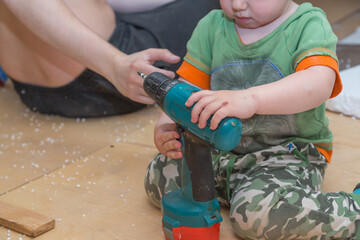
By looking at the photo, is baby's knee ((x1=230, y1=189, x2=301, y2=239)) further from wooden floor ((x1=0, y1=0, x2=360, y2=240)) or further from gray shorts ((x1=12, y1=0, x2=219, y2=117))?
gray shorts ((x1=12, y1=0, x2=219, y2=117))

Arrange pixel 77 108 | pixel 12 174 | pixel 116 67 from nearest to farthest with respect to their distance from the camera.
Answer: pixel 116 67 < pixel 12 174 < pixel 77 108

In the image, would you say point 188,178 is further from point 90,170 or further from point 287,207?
point 90,170

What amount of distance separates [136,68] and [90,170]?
0.32 metres

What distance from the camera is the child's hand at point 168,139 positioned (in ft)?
3.13

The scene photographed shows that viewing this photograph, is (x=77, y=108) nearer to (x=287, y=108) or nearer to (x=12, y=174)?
(x=12, y=174)

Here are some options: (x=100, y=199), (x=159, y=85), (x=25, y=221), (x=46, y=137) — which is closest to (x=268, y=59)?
(x=159, y=85)

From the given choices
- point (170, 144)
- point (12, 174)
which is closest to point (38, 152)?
point (12, 174)

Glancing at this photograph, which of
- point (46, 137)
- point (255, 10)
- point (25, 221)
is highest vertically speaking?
point (255, 10)

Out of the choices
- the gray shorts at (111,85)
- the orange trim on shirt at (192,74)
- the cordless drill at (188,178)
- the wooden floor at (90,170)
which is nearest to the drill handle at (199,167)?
the cordless drill at (188,178)

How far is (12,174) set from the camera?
4.24 feet

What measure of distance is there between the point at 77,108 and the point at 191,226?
805mm

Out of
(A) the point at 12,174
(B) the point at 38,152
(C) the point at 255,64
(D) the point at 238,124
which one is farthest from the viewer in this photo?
(B) the point at 38,152

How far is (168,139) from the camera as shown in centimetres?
97

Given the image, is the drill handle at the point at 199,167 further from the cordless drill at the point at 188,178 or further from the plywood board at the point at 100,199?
the plywood board at the point at 100,199
